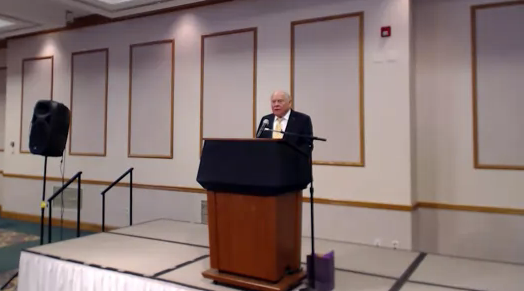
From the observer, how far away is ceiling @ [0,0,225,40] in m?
5.05

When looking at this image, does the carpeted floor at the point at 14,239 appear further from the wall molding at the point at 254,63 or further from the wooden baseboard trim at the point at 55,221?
the wall molding at the point at 254,63

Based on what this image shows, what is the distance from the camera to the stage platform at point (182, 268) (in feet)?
7.54

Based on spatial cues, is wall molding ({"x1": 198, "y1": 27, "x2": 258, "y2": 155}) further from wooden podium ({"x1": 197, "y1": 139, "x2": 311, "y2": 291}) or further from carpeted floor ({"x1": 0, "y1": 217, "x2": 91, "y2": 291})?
wooden podium ({"x1": 197, "y1": 139, "x2": 311, "y2": 291})

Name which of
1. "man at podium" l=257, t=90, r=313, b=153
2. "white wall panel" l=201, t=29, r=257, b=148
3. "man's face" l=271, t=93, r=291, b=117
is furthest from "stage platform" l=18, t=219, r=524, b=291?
"white wall panel" l=201, t=29, r=257, b=148

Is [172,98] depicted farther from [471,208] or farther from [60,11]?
[471,208]

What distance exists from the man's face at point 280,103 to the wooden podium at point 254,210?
0.76m

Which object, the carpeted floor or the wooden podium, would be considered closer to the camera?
the wooden podium

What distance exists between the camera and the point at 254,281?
2.09 meters

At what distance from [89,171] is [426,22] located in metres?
4.84

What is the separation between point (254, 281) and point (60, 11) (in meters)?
5.31

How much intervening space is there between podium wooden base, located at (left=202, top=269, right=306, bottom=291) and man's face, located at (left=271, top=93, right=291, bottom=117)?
3.80 feet

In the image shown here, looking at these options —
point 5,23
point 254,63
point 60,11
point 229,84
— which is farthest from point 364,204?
point 5,23

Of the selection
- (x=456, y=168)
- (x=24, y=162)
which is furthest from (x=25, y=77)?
(x=456, y=168)

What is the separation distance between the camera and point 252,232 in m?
2.07
